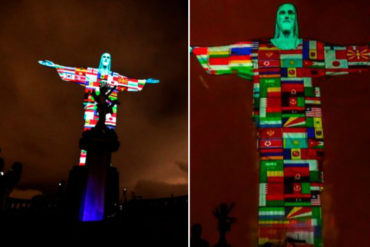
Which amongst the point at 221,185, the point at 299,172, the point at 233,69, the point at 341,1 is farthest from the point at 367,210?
the point at 341,1

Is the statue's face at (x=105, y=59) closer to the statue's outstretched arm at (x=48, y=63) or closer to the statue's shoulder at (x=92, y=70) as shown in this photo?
the statue's shoulder at (x=92, y=70)

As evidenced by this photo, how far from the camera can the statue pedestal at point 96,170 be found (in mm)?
3904

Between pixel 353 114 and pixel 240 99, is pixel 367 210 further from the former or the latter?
pixel 240 99

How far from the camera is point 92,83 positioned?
202 inches

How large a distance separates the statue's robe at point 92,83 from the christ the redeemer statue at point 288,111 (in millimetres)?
2554

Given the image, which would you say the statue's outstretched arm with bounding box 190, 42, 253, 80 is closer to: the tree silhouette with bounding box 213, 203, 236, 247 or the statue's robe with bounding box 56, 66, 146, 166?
the tree silhouette with bounding box 213, 203, 236, 247

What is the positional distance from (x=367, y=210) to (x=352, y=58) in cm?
141

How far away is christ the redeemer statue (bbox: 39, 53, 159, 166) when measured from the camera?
4883 mm

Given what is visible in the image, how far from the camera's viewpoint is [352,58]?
2.98 m

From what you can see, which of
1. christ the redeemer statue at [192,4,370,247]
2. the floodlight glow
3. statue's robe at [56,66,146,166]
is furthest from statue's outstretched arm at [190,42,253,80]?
statue's robe at [56,66,146,166]

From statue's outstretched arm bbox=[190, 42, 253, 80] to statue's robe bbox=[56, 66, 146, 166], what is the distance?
243 cm

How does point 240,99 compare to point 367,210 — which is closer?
point 367,210

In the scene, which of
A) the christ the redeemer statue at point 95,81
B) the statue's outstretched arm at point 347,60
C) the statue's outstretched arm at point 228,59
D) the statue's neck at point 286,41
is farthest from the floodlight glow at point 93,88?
the statue's outstretched arm at point 347,60

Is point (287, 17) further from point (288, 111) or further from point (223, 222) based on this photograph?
point (223, 222)
